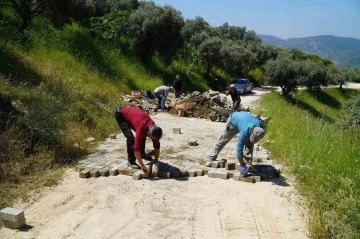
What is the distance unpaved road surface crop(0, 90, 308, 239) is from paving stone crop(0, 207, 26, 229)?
8 cm

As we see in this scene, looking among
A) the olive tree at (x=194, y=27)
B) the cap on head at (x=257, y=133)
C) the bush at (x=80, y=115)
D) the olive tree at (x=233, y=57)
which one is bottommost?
the bush at (x=80, y=115)

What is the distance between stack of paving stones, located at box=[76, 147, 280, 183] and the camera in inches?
250

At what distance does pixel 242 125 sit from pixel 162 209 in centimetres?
222

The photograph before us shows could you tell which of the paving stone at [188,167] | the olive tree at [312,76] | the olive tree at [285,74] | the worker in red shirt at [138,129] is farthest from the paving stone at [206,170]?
the olive tree at [312,76]

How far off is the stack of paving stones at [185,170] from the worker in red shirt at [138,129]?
277 millimetres

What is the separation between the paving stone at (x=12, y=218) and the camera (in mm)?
Result: 4324

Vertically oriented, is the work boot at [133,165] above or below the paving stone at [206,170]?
above

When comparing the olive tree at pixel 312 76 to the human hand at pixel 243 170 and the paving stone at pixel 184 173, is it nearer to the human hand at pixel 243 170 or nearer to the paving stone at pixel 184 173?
the human hand at pixel 243 170

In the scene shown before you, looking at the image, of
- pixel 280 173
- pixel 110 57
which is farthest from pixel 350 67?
pixel 280 173

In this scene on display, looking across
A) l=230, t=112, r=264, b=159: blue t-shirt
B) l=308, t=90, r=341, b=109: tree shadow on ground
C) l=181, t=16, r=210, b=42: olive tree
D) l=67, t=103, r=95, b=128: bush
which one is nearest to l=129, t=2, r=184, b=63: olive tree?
l=181, t=16, r=210, b=42: olive tree

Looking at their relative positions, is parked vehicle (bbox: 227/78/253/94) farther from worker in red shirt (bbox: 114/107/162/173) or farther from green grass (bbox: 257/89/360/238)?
worker in red shirt (bbox: 114/107/162/173)

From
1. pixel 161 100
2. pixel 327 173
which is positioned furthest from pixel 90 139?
pixel 161 100

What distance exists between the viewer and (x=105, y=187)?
19.1 feet

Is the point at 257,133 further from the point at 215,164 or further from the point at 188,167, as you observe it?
the point at 188,167
